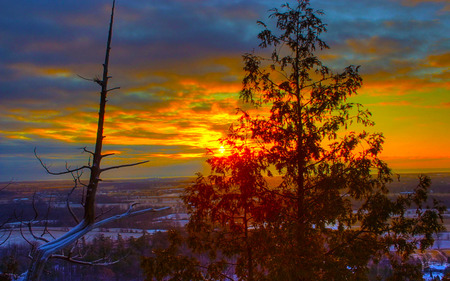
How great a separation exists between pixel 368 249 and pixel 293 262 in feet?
7.24

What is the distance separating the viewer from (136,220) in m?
33.2

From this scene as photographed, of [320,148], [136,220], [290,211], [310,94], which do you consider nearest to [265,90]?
[310,94]

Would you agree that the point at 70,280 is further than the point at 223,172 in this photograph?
Yes

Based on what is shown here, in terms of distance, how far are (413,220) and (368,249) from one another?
120 centimetres

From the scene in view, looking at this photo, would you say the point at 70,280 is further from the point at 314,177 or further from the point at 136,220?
the point at 314,177

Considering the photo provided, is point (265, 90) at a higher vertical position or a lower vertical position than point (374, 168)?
higher

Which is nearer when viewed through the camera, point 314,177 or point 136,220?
point 314,177

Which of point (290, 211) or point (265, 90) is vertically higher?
point (265, 90)

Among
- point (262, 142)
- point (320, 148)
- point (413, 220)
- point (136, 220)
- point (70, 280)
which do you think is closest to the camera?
point (413, 220)

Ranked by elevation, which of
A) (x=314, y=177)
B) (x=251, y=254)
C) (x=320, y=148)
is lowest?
(x=251, y=254)

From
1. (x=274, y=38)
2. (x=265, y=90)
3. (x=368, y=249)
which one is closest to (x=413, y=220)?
(x=368, y=249)

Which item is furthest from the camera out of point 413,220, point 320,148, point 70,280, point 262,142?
point 70,280

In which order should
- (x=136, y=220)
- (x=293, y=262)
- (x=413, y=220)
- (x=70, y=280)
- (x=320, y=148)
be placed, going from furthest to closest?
(x=136, y=220), (x=70, y=280), (x=320, y=148), (x=413, y=220), (x=293, y=262)

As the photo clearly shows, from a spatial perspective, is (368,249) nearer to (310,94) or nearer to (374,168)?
(374,168)
